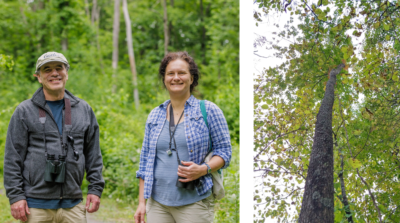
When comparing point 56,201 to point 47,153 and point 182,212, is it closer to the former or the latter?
point 47,153

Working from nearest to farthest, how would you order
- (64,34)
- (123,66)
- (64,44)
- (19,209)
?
1. (19,209)
2. (64,34)
3. (64,44)
4. (123,66)

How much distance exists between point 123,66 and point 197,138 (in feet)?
78.3

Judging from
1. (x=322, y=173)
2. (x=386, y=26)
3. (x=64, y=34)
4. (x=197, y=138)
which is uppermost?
(x=64, y=34)

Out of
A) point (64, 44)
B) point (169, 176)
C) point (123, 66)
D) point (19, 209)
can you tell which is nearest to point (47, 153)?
point (19, 209)

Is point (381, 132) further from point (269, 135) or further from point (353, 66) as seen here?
point (269, 135)

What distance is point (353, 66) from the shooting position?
2602 mm

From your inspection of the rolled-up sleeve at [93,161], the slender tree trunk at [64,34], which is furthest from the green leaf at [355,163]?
the slender tree trunk at [64,34]

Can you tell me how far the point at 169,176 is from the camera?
2209mm

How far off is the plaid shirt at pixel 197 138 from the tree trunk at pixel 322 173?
80 cm

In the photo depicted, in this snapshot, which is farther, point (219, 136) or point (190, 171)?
point (219, 136)

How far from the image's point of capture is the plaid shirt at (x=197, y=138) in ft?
7.19

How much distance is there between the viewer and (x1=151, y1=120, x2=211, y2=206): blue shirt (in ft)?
7.15

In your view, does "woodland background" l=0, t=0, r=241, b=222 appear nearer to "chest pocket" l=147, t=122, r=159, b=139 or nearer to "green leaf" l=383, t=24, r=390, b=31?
"chest pocket" l=147, t=122, r=159, b=139

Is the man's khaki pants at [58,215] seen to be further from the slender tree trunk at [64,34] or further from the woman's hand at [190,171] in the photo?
the slender tree trunk at [64,34]
